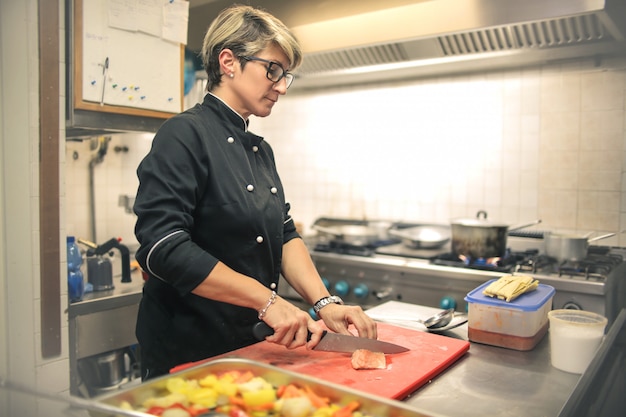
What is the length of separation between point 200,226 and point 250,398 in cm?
52

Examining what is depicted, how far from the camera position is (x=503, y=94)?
8.98ft

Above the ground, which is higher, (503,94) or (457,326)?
(503,94)

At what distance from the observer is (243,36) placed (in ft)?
4.18

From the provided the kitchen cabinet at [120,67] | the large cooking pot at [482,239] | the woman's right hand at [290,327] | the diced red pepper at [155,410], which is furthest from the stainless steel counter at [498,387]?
the kitchen cabinet at [120,67]

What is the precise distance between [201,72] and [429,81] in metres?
1.28

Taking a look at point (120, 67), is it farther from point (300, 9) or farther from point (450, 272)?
point (450, 272)

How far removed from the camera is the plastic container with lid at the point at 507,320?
124 centimetres

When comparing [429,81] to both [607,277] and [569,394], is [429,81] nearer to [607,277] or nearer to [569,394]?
[607,277]

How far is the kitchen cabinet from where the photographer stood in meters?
1.78

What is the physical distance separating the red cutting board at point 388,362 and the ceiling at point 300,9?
1567mm

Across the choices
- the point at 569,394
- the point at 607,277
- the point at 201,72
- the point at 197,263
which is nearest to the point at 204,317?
the point at 197,263

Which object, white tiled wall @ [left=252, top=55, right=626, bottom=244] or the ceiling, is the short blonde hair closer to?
the ceiling

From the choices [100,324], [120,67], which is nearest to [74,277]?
[100,324]

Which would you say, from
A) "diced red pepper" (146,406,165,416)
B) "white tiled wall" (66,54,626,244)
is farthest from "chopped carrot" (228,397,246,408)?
"white tiled wall" (66,54,626,244)
